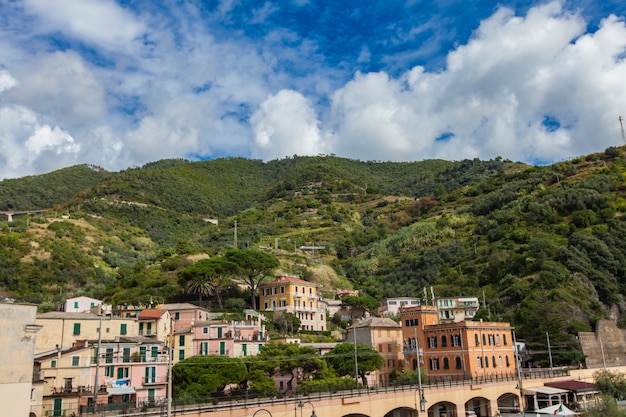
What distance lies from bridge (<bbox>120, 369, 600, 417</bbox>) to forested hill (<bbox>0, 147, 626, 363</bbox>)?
56.3 ft

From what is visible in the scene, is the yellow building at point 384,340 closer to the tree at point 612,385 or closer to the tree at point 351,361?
the tree at point 351,361

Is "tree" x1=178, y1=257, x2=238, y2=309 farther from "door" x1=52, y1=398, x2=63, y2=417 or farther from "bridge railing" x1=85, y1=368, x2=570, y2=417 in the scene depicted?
"door" x1=52, y1=398, x2=63, y2=417

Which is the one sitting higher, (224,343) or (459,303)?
(459,303)

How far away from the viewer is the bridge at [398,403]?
129ft

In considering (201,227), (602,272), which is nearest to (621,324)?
(602,272)

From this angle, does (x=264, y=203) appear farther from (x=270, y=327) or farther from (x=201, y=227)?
(x=270, y=327)

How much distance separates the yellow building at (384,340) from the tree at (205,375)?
2149cm

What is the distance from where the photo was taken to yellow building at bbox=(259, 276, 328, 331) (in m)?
84.4

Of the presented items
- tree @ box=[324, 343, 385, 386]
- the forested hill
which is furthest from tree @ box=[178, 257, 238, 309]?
tree @ box=[324, 343, 385, 386]

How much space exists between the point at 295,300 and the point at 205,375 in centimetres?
3731

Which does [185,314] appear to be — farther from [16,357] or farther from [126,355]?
[16,357]

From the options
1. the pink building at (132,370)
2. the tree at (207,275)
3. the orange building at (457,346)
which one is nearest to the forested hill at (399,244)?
the tree at (207,275)

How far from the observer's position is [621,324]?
85438mm

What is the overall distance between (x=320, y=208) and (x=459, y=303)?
90.3 m
